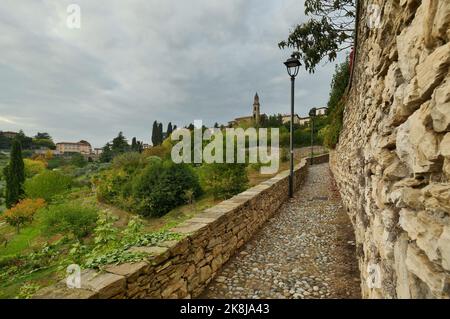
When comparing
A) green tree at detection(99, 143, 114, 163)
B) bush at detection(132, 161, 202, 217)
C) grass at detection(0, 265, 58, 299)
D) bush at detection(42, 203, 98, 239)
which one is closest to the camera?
grass at detection(0, 265, 58, 299)

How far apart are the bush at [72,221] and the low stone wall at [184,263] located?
988cm

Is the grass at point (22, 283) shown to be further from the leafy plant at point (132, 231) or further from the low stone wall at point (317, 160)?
the low stone wall at point (317, 160)

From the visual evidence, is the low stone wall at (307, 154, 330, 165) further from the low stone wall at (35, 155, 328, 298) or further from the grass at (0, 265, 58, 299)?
the grass at (0, 265, 58, 299)

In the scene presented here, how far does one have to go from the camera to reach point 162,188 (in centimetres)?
1492

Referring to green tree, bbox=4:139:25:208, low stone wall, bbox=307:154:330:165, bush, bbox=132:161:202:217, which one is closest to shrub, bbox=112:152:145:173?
bush, bbox=132:161:202:217

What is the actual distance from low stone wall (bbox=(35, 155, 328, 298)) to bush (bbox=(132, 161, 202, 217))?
10668 millimetres

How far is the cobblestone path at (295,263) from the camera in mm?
3037

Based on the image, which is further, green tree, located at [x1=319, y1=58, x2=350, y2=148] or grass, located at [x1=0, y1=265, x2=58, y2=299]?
green tree, located at [x1=319, y1=58, x2=350, y2=148]

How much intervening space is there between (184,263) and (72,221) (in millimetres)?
11136

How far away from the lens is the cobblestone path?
304 cm

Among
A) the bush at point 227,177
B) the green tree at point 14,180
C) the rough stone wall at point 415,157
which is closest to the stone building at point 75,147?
the green tree at point 14,180

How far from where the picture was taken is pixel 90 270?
83.8 inches
